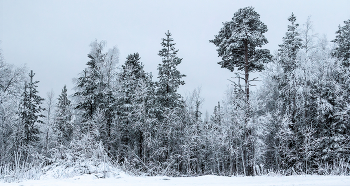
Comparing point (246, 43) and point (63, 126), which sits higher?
point (246, 43)

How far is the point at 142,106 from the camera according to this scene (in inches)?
959

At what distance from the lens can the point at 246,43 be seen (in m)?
18.3

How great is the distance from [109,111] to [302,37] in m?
18.4

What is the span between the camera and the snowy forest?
18.7m

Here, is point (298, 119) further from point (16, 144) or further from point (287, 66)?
point (16, 144)

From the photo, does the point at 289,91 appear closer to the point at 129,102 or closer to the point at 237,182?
the point at 129,102

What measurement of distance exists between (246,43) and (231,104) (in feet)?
27.1

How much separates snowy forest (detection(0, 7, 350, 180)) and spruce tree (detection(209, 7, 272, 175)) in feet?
0.22

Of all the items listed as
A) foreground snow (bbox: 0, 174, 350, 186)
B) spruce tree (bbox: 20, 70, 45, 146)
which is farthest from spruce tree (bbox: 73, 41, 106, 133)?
foreground snow (bbox: 0, 174, 350, 186)

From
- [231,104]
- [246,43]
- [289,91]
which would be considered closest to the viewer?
[246,43]

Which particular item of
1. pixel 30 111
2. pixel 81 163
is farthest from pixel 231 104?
pixel 30 111

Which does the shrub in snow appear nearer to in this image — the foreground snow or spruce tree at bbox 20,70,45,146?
the foreground snow

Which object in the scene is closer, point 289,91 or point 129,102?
point 289,91

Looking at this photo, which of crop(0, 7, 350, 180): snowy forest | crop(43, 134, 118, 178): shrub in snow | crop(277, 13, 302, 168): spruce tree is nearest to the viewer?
crop(43, 134, 118, 178): shrub in snow
